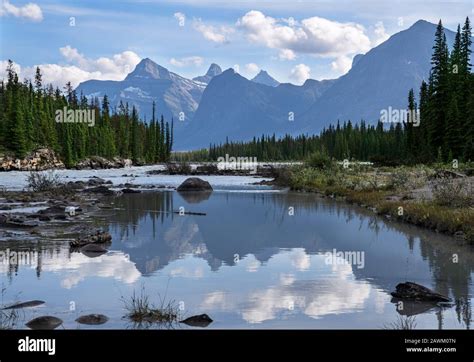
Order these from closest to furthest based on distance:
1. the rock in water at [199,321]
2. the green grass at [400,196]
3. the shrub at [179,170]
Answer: the rock in water at [199,321] → the green grass at [400,196] → the shrub at [179,170]

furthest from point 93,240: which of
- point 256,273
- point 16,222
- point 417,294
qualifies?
point 417,294

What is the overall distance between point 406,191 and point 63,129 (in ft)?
290

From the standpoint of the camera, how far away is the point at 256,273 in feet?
50.0

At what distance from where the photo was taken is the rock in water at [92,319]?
10.3 meters

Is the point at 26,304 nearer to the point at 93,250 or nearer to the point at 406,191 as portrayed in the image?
the point at 93,250

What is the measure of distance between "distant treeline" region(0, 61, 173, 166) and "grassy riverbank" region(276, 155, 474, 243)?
178ft

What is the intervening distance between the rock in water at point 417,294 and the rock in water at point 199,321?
14.8 ft

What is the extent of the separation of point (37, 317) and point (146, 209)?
900 inches

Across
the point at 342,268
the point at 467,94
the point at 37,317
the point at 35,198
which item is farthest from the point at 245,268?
the point at 467,94

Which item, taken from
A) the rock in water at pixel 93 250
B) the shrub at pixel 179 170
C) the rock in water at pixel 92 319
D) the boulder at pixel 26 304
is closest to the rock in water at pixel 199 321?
the rock in water at pixel 92 319

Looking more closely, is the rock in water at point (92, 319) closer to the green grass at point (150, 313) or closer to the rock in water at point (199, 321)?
the green grass at point (150, 313)

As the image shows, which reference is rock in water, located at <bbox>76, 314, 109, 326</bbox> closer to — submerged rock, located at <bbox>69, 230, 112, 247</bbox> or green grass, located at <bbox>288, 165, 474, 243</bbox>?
submerged rock, located at <bbox>69, 230, 112, 247</bbox>
